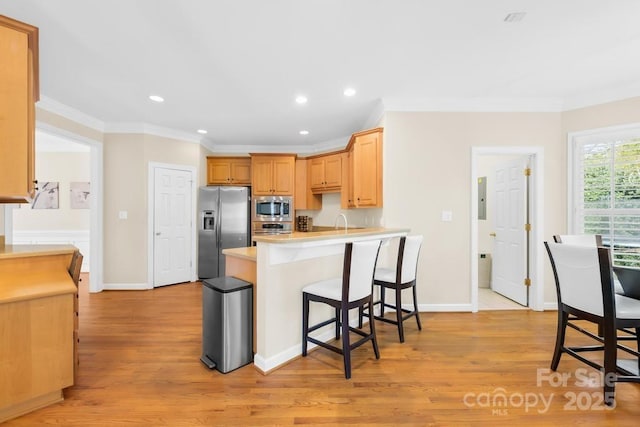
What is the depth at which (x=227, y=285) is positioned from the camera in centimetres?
226

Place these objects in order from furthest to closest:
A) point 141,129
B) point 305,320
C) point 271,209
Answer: point 271,209
point 141,129
point 305,320

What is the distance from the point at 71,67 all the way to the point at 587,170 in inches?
227

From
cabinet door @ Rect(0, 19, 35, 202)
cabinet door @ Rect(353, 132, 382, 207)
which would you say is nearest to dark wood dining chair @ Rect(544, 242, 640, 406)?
cabinet door @ Rect(353, 132, 382, 207)

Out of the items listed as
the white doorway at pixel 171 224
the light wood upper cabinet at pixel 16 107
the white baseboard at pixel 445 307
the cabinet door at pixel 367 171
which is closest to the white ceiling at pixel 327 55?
the light wood upper cabinet at pixel 16 107

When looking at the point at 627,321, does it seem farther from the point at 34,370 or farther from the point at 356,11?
the point at 34,370

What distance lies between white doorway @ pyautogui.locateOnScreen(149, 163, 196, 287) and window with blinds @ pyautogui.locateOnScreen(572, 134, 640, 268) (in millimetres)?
5700

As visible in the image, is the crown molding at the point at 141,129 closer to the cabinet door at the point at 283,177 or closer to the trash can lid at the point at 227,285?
the cabinet door at the point at 283,177

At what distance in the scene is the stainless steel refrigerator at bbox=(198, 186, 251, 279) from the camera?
4.99 m

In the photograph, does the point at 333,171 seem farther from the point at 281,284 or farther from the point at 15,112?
the point at 15,112

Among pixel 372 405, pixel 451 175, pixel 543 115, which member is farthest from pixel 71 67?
pixel 543 115

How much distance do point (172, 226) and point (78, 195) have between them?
2430 mm

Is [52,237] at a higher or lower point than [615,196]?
lower

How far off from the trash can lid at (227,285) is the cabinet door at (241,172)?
11.1 ft

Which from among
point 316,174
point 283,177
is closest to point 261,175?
point 283,177
